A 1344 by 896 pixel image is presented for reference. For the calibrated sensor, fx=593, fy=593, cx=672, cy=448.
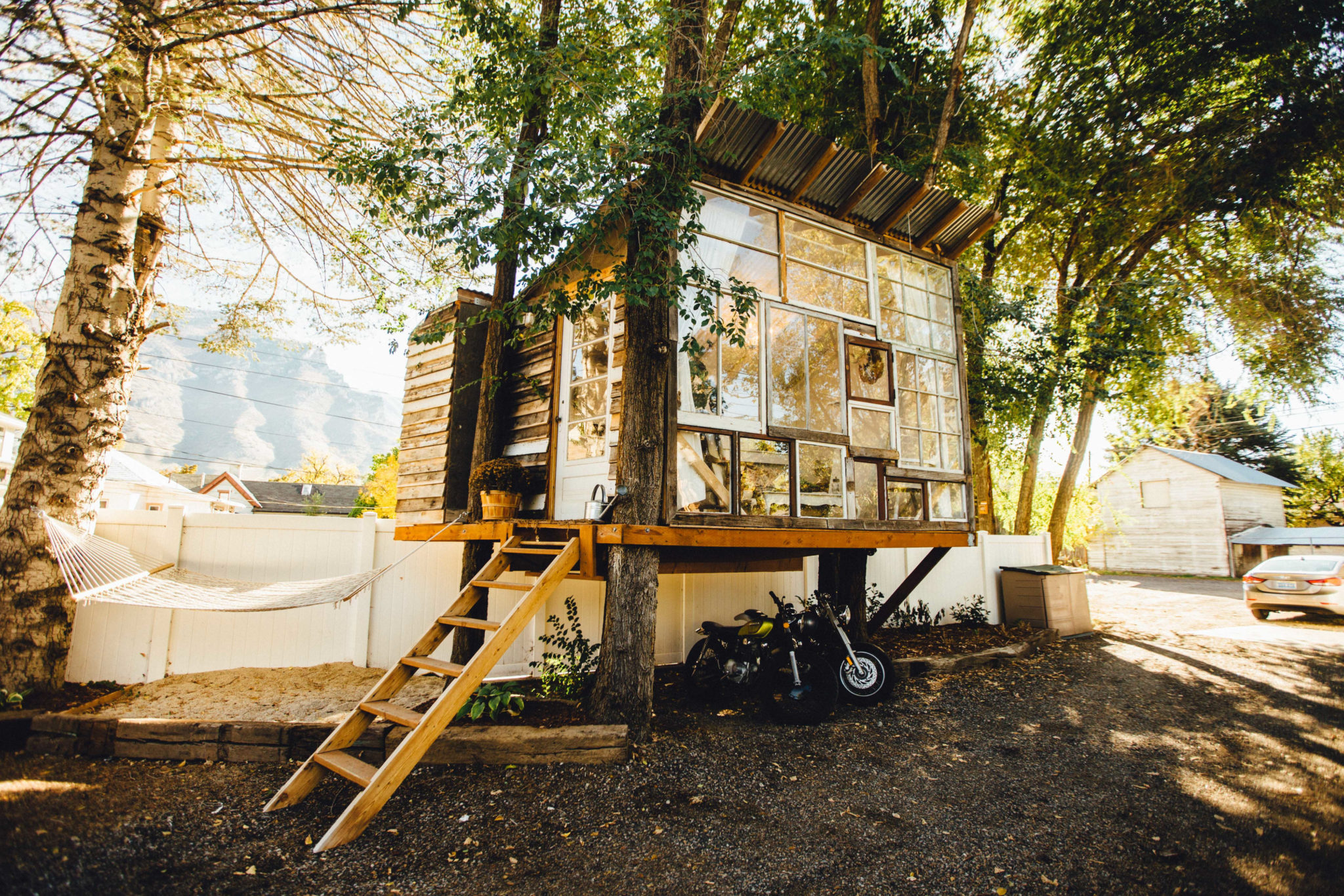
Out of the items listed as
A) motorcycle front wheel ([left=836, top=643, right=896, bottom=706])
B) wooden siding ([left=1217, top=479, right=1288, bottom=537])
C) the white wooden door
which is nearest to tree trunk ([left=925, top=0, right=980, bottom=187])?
the white wooden door

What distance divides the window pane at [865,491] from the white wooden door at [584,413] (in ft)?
7.15

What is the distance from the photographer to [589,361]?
18.0 ft

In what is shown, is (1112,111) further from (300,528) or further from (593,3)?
(300,528)

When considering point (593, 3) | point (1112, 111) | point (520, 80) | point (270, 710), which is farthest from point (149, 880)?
point (1112, 111)

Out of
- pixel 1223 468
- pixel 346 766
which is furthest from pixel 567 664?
pixel 1223 468

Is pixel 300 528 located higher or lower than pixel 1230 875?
higher

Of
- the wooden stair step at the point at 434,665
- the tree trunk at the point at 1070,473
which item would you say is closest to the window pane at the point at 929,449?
the wooden stair step at the point at 434,665

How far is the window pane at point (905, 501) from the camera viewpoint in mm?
5516

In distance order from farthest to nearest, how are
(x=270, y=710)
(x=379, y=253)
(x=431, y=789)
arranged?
1. (x=379, y=253)
2. (x=270, y=710)
3. (x=431, y=789)

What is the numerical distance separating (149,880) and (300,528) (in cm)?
333

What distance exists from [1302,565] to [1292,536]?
822cm

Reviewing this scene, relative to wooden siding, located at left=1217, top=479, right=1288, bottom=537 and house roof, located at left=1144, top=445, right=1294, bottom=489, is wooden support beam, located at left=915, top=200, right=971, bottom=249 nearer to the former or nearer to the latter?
house roof, located at left=1144, top=445, right=1294, bottom=489

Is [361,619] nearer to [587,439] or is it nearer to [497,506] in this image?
[497,506]

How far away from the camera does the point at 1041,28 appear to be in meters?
9.08
